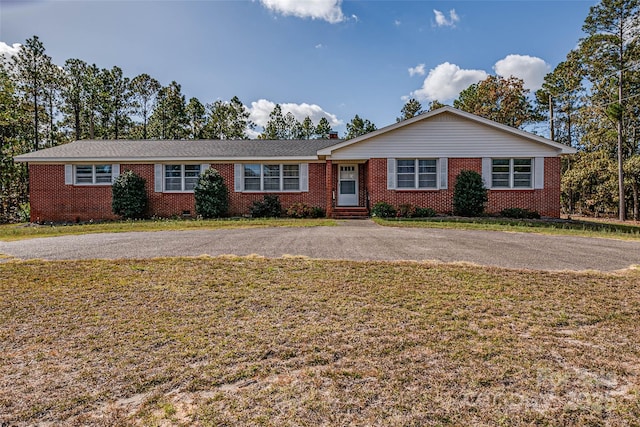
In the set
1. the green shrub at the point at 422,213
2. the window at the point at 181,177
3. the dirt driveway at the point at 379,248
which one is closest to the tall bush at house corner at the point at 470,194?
the green shrub at the point at 422,213

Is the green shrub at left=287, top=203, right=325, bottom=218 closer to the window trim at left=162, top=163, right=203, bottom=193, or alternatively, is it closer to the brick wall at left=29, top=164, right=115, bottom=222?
the window trim at left=162, top=163, right=203, bottom=193

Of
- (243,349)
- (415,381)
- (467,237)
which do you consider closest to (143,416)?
(243,349)

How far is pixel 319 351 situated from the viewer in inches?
110

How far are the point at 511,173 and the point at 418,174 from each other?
422cm

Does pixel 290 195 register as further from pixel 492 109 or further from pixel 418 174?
pixel 492 109

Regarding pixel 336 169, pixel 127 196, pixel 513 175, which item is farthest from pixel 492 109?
pixel 127 196

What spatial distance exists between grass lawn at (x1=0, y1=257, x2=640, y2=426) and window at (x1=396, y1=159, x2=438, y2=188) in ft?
36.2

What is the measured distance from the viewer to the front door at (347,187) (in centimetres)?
1745

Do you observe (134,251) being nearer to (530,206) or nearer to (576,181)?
(530,206)

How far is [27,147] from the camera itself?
2612 centimetres

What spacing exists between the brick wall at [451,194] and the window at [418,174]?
35cm

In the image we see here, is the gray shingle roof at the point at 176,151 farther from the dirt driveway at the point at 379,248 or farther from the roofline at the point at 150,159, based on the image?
the dirt driveway at the point at 379,248

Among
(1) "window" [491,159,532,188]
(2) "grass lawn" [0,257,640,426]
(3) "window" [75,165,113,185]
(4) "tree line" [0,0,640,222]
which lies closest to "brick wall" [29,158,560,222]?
(3) "window" [75,165,113,185]

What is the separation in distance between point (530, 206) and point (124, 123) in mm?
35482
